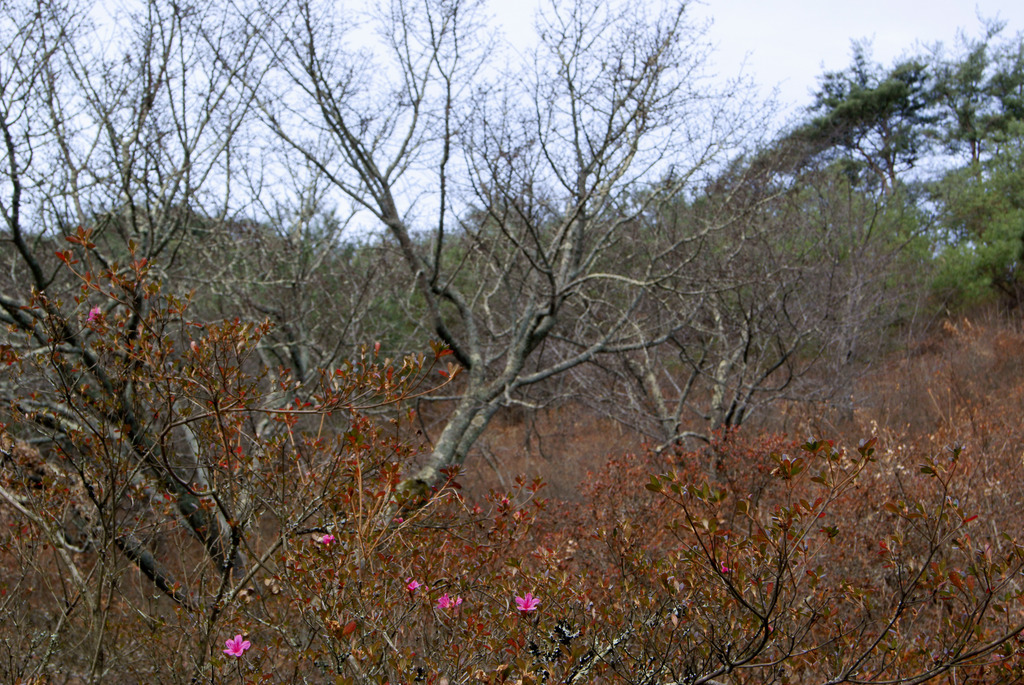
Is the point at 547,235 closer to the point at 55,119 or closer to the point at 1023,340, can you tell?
the point at 55,119

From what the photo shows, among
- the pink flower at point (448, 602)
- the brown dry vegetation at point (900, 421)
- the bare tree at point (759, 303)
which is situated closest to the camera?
the pink flower at point (448, 602)

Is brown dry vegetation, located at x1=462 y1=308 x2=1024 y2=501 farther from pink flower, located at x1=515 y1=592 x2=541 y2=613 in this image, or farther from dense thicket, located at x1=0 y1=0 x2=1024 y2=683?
pink flower, located at x1=515 y1=592 x2=541 y2=613

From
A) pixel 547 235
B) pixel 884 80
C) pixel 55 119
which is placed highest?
pixel 884 80

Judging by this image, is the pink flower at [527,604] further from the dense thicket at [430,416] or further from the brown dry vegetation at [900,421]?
the brown dry vegetation at [900,421]

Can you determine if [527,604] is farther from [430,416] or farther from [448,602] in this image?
[430,416]

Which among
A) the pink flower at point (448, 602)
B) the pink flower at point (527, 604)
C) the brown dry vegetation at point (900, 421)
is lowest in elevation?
the brown dry vegetation at point (900, 421)

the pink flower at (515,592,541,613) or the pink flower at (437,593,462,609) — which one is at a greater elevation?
the pink flower at (437,593,462,609)

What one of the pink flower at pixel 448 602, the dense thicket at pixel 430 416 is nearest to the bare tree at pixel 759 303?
the dense thicket at pixel 430 416

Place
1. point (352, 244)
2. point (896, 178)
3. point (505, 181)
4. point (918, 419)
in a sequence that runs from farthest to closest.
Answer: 1. point (896, 178)
2. point (352, 244)
3. point (918, 419)
4. point (505, 181)

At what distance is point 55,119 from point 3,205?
748 millimetres

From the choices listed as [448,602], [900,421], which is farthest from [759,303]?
[448,602]

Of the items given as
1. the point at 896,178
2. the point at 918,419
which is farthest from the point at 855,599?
the point at 896,178

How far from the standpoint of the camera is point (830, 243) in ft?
32.4

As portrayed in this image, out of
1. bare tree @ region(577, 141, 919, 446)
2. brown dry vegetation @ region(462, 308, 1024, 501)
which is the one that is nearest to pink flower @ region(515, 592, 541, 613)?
brown dry vegetation @ region(462, 308, 1024, 501)
